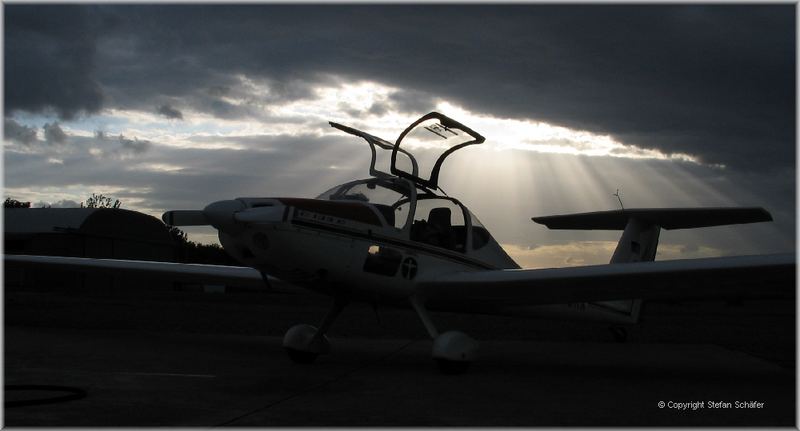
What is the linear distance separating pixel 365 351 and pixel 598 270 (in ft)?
13.1

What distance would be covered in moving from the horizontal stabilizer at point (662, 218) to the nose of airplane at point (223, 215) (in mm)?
5346

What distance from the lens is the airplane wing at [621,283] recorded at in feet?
25.3

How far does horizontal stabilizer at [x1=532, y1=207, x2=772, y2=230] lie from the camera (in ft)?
32.1

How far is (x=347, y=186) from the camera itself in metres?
9.45

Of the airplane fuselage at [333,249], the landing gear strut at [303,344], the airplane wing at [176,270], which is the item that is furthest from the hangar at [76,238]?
the airplane fuselage at [333,249]

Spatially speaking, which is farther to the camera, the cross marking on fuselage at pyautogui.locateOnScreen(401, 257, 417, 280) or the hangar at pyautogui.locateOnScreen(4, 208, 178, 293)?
the hangar at pyautogui.locateOnScreen(4, 208, 178, 293)

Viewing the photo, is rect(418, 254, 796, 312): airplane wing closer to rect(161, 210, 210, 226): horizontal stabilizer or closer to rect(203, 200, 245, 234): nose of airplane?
rect(203, 200, 245, 234): nose of airplane

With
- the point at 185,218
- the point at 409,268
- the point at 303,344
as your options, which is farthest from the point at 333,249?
the point at 185,218

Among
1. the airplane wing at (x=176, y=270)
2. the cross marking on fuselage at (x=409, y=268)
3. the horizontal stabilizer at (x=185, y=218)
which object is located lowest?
the airplane wing at (x=176, y=270)

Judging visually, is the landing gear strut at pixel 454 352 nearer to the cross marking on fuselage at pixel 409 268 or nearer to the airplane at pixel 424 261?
the airplane at pixel 424 261

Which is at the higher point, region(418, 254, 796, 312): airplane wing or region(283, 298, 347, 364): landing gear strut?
region(418, 254, 796, 312): airplane wing

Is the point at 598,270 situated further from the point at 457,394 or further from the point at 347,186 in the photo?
the point at 347,186

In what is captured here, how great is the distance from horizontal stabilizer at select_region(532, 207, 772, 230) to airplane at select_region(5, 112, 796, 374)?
26 millimetres

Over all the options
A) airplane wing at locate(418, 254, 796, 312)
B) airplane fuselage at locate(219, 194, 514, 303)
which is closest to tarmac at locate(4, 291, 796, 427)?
airplane wing at locate(418, 254, 796, 312)
